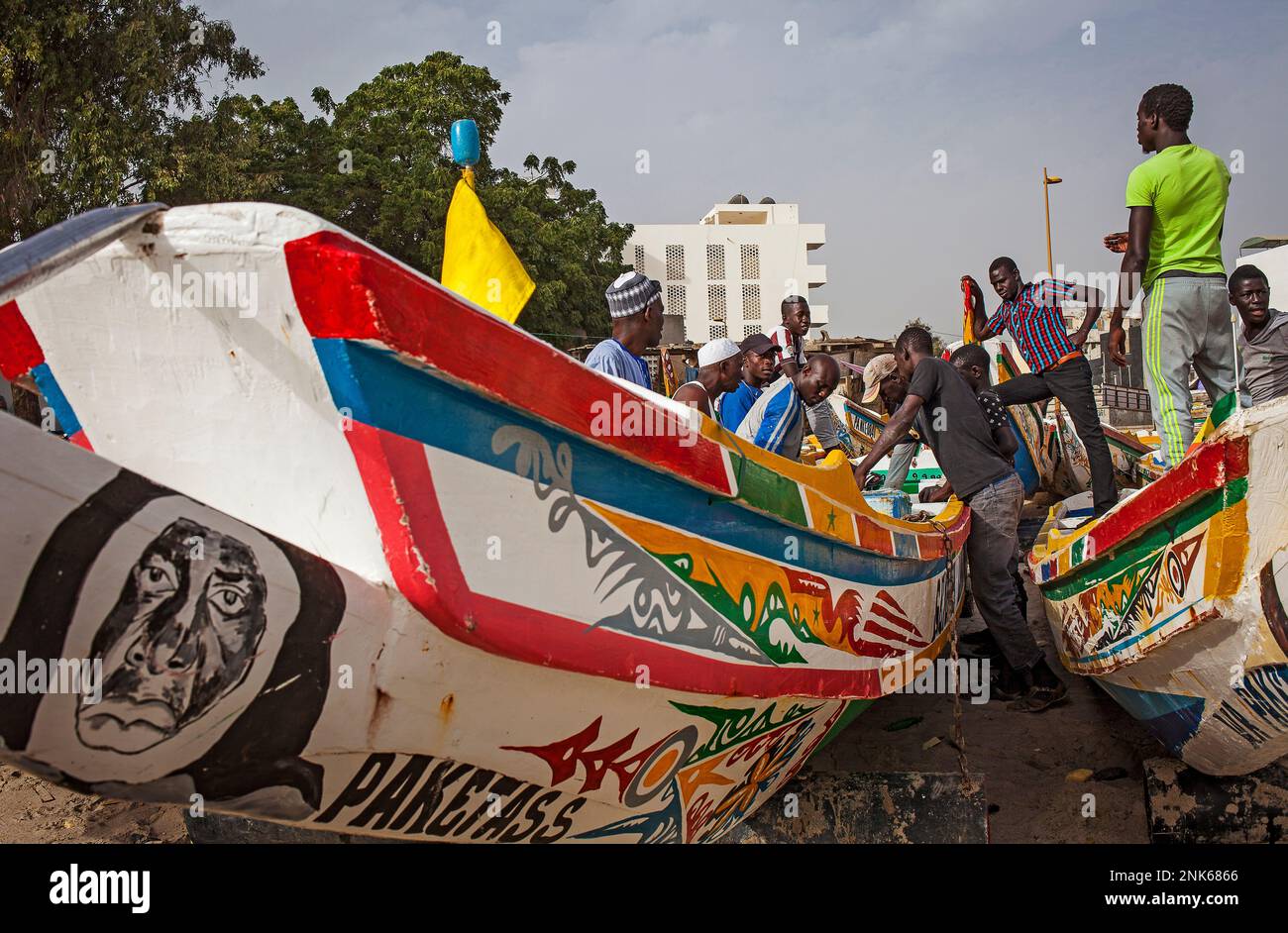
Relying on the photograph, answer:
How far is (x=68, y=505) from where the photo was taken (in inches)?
53.7

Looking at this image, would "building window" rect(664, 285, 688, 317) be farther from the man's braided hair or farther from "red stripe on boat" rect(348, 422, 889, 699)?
"red stripe on boat" rect(348, 422, 889, 699)

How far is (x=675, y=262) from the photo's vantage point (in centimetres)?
4128

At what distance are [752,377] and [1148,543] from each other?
293 cm

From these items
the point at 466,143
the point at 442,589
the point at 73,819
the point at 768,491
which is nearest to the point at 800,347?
the point at 466,143

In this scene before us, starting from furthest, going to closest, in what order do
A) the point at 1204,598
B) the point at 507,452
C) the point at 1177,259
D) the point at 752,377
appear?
1. the point at 752,377
2. the point at 1177,259
3. the point at 1204,598
4. the point at 507,452

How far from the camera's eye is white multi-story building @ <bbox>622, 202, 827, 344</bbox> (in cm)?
4134

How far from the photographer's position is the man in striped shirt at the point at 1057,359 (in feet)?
16.9

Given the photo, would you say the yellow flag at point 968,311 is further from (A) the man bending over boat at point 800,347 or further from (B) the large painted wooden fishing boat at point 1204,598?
(B) the large painted wooden fishing boat at point 1204,598

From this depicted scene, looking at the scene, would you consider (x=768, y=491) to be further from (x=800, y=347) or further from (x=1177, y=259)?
(x=800, y=347)

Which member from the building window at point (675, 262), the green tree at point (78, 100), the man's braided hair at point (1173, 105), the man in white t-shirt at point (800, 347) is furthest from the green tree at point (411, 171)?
the building window at point (675, 262)

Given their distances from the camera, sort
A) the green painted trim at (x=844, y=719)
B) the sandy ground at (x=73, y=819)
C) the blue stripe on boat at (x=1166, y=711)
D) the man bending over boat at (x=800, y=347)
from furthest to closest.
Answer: the man bending over boat at (x=800, y=347) → the sandy ground at (x=73, y=819) → the green painted trim at (x=844, y=719) → the blue stripe on boat at (x=1166, y=711)

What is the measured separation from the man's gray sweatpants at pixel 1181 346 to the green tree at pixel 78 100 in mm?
11149

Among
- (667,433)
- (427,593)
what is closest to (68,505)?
(427,593)

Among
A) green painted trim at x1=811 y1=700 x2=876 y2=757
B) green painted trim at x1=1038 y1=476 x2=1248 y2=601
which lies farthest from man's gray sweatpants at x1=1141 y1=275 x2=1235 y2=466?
green painted trim at x1=811 y1=700 x2=876 y2=757
